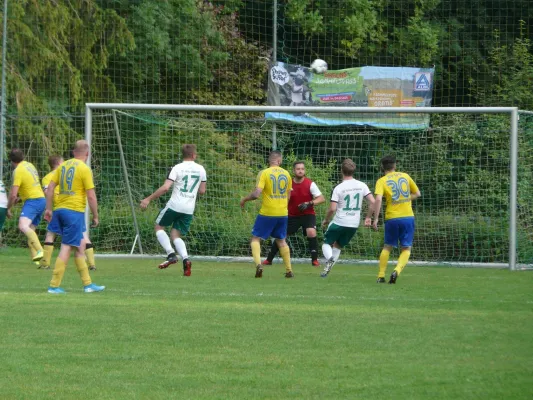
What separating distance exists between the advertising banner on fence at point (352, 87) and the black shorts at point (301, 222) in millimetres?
6397

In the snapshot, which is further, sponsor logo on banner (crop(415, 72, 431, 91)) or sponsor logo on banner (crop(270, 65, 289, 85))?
sponsor logo on banner (crop(270, 65, 289, 85))

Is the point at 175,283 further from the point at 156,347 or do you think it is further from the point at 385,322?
the point at 156,347

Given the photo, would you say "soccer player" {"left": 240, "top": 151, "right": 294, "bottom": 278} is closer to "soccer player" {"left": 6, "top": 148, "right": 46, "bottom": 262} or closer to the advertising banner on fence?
"soccer player" {"left": 6, "top": 148, "right": 46, "bottom": 262}

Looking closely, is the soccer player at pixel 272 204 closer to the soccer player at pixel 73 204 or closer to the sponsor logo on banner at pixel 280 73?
the soccer player at pixel 73 204

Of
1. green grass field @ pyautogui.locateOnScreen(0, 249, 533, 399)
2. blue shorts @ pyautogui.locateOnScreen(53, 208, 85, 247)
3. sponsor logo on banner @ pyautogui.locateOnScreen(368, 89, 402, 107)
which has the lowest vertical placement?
green grass field @ pyautogui.locateOnScreen(0, 249, 533, 399)

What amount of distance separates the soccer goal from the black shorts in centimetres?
121

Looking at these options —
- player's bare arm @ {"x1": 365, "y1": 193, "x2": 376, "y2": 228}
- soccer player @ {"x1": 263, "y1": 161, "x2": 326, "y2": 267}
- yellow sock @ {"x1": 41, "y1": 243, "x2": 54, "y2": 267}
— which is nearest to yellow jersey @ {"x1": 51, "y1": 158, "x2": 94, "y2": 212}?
player's bare arm @ {"x1": 365, "y1": 193, "x2": 376, "y2": 228}

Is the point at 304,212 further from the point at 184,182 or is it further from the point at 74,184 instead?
the point at 74,184

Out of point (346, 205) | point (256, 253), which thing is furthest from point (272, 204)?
point (346, 205)

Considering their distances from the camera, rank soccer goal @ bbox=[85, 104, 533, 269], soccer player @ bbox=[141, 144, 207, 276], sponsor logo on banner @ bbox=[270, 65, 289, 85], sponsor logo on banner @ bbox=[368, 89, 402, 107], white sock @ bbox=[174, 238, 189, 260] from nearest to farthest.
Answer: white sock @ bbox=[174, 238, 189, 260], soccer player @ bbox=[141, 144, 207, 276], soccer goal @ bbox=[85, 104, 533, 269], sponsor logo on banner @ bbox=[368, 89, 402, 107], sponsor logo on banner @ bbox=[270, 65, 289, 85]

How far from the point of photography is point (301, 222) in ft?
63.0

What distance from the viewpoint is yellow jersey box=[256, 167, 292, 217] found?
51.2 feet

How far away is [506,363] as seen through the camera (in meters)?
7.38

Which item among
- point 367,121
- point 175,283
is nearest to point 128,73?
point 367,121
